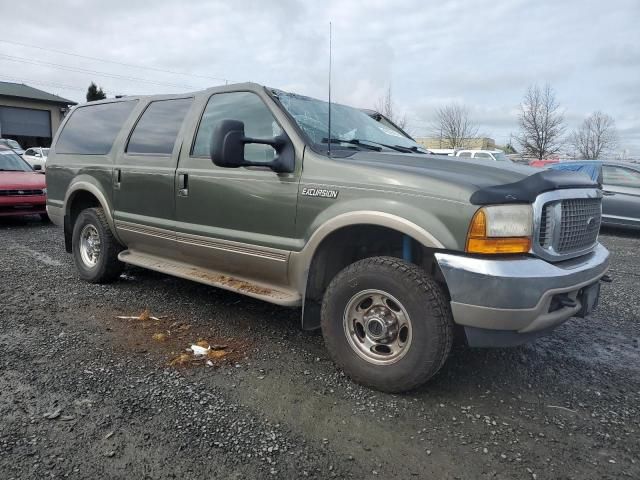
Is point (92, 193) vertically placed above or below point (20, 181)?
above

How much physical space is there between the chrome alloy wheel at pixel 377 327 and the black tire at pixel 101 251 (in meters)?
2.93

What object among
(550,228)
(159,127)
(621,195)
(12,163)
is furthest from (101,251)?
(621,195)

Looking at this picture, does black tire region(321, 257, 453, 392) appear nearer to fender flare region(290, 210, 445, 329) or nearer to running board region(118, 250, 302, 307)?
fender flare region(290, 210, 445, 329)

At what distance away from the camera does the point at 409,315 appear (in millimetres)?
2869

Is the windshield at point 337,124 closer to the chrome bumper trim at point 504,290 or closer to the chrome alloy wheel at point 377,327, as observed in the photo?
the chrome alloy wheel at point 377,327

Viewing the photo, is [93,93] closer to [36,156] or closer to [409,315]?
[36,156]

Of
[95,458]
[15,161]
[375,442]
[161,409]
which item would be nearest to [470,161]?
[375,442]

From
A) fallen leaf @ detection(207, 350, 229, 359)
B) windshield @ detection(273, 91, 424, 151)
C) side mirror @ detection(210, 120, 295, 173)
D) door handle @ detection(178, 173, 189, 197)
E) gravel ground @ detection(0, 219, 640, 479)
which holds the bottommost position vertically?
gravel ground @ detection(0, 219, 640, 479)

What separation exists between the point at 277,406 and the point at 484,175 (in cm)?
180

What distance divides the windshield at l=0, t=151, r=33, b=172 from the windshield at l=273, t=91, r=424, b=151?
8239mm

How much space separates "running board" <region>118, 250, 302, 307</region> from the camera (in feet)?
11.5

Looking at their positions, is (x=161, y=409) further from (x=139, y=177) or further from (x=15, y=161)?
(x=15, y=161)

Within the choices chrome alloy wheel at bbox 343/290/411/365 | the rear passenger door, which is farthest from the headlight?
the rear passenger door

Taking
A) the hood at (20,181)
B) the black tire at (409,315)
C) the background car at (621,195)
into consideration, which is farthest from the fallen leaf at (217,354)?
the background car at (621,195)
